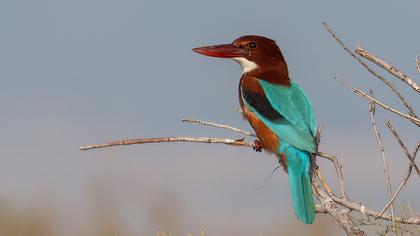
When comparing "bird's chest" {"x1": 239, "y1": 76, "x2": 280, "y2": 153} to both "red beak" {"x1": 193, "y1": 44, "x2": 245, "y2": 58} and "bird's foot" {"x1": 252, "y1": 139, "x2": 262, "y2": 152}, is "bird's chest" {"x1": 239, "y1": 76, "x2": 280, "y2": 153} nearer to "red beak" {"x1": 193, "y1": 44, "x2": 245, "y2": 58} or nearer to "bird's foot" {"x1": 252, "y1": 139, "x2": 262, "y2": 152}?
"bird's foot" {"x1": 252, "y1": 139, "x2": 262, "y2": 152}

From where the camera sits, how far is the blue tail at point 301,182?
623 centimetres

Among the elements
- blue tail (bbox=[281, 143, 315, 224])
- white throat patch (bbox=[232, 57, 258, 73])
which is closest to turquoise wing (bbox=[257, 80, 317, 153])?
blue tail (bbox=[281, 143, 315, 224])

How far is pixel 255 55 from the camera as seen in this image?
753cm

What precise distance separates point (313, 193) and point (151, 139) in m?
1.29

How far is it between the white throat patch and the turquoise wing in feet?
1.04

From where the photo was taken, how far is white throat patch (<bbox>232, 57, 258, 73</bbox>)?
7.56 m

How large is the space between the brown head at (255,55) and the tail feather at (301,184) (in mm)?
1052

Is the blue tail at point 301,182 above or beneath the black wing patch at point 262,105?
beneath

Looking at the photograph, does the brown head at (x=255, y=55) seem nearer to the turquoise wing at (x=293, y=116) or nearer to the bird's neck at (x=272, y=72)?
the bird's neck at (x=272, y=72)

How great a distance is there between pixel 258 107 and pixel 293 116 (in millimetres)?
330

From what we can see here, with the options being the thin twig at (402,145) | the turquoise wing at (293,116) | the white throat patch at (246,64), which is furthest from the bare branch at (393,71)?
the white throat patch at (246,64)

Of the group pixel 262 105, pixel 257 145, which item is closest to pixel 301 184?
pixel 257 145

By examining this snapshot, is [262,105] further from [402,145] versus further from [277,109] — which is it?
[402,145]

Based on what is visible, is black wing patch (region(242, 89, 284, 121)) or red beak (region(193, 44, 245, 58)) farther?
red beak (region(193, 44, 245, 58))
